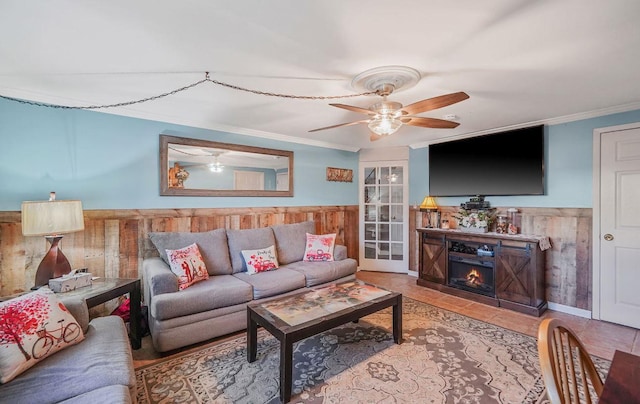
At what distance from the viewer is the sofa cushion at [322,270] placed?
3.43m

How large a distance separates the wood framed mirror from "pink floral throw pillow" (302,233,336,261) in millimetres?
870

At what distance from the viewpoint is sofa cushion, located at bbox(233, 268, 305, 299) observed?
9.75 ft

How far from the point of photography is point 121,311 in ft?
9.42

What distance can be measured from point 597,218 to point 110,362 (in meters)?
4.62

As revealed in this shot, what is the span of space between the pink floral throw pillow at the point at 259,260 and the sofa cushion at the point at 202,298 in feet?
1.12

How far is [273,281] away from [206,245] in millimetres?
894

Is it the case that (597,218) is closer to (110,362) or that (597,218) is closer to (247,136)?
(247,136)

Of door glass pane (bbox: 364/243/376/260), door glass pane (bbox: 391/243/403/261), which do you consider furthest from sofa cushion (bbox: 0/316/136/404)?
door glass pane (bbox: 391/243/403/261)

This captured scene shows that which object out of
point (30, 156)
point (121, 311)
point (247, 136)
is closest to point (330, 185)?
point (247, 136)

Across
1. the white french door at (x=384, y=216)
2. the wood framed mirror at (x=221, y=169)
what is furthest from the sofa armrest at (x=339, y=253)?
the white french door at (x=384, y=216)

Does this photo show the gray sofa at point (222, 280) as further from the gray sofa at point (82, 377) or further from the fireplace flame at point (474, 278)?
the fireplace flame at point (474, 278)

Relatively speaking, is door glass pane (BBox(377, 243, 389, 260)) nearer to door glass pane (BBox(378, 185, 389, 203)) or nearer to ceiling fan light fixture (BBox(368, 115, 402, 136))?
door glass pane (BBox(378, 185, 389, 203))

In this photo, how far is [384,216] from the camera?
5.28 meters

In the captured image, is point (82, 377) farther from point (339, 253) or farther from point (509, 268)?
point (509, 268)
